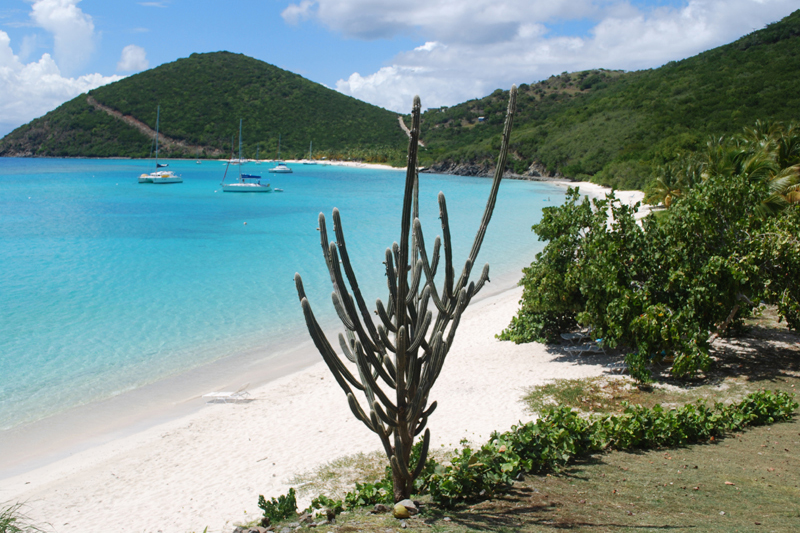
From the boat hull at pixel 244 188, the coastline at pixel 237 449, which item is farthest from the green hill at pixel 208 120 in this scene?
the coastline at pixel 237 449

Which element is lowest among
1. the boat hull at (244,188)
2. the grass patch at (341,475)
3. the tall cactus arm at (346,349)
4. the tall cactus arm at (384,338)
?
the grass patch at (341,475)

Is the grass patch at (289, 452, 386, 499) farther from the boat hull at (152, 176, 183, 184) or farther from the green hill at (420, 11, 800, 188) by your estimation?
the boat hull at (152, 176, 183, 184)

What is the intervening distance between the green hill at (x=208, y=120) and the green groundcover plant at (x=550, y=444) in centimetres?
11133

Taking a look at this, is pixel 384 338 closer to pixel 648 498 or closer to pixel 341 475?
pixel 341 475

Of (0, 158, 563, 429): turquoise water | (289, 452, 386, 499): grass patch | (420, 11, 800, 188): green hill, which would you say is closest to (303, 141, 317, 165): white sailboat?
(420, 11, 800, 188): green hill

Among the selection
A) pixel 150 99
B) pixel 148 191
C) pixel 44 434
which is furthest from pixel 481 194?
pixel 150 99

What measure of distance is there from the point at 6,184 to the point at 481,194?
54569 mm

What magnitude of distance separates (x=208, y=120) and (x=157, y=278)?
4395 inches

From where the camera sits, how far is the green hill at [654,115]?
52.6m

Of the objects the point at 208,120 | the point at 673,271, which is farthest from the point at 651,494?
the point at 208,120

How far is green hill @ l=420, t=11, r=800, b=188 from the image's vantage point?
5262 centimetres

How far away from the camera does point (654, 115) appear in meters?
65.4

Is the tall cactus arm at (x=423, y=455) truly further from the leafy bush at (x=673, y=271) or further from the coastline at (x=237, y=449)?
the leafy bush at (x=673, y=271)

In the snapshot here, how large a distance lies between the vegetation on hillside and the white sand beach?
3.89 ft
